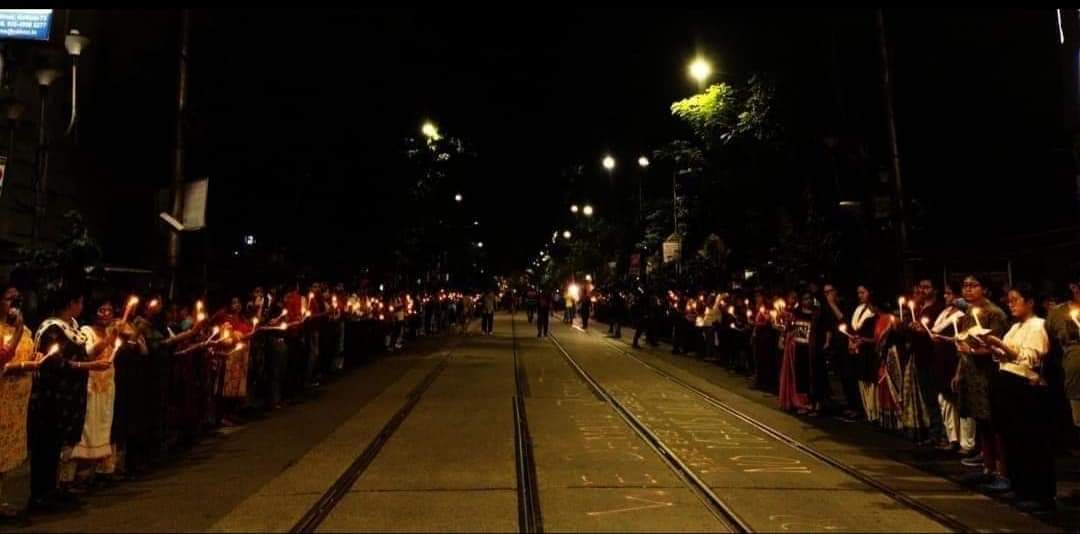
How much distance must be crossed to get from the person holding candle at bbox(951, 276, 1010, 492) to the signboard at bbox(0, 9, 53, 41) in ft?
47.4

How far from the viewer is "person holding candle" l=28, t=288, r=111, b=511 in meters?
6.69

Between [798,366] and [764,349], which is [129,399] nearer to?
[798,366]

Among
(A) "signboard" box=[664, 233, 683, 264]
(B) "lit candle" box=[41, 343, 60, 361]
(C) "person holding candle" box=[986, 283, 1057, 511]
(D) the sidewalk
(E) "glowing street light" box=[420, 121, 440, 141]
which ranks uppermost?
(E) "glowing street light" box=[420, 121, 440, 141]

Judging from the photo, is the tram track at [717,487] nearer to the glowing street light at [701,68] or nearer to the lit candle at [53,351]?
the lit candle at [53,351]

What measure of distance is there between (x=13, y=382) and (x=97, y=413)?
1176 mm

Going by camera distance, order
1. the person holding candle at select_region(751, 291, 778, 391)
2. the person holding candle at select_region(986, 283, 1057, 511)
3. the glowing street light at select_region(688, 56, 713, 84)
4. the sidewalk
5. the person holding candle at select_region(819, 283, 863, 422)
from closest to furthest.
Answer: the sidewalk → the person holding candle at select_region(986, 283, 1057, 511) → the person holding candle at select_region(819, 283, 863, 422) → the person holding candle at select_region(751, 291, 778, 391) → the glowing street light at select_region(688, 56, 713, 84)

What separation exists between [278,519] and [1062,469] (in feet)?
26.1

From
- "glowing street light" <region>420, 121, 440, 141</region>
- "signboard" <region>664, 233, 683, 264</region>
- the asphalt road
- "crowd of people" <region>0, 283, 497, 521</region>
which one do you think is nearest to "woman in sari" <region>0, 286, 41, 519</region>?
"crowd of people" <region>0, 283, 497, 521</region>

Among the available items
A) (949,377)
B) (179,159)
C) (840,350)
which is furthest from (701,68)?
(179,159)

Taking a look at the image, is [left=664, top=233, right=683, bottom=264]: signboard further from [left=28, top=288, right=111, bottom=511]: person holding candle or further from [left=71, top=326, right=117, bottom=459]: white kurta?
[left=28, top=288, right=111, bottom=511]: person holding candle

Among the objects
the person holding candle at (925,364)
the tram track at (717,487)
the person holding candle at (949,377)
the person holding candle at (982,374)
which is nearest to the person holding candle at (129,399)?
the tram track at (717,487)

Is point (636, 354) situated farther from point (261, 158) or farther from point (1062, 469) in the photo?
point (1062, 469)

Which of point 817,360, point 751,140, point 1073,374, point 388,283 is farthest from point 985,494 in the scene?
point 388,283

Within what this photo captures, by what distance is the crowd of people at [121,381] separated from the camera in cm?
664
